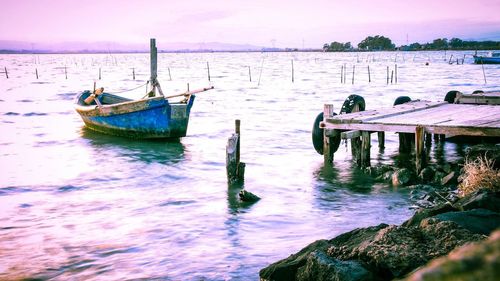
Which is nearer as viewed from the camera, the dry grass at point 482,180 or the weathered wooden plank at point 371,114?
the dry grass at point 482,180

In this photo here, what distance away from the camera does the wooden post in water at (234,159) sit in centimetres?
1279

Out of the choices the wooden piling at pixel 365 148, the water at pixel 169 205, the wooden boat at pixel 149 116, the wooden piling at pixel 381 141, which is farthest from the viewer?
the wooden boat at pixel 149 116

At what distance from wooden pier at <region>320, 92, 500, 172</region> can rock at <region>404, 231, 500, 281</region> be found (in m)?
10.7

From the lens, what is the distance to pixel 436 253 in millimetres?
5234

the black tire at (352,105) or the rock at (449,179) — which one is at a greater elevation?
the black tire at (352,105)

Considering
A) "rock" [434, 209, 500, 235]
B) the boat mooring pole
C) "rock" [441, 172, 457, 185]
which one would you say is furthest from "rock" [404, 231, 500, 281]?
the boat mooring pole

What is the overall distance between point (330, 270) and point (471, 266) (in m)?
4.31

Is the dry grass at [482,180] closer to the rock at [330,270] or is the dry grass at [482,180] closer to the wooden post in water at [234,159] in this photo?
the rock at [330,270]

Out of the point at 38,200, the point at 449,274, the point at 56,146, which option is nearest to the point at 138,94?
the point at 56,146

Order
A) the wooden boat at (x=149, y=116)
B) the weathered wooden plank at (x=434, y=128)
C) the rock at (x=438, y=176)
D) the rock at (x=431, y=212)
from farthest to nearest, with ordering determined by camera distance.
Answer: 1. the wooden boat at (x=149, y=116)
2. the rock at (x=438, y=176)
3. the weathered wooden plank at (x=434, y=128)
4. the rock at (x=431, y=212)

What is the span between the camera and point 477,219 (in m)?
6.32

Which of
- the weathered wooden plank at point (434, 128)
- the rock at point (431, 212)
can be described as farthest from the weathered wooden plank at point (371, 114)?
the rock at point (431, 212)

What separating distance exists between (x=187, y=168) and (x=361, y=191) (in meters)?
6.19

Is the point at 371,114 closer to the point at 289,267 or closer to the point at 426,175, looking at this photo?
the point at 426,175
